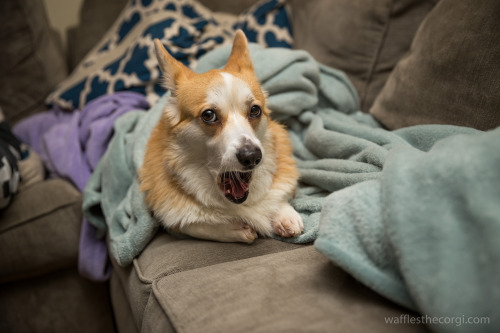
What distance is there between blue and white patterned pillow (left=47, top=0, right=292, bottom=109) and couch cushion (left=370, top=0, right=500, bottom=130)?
0.88 meters

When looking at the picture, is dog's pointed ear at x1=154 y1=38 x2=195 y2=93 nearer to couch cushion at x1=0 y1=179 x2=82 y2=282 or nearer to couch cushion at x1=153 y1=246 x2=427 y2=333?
couch cushion at x1=153 y1=246 x2=427 y2=333

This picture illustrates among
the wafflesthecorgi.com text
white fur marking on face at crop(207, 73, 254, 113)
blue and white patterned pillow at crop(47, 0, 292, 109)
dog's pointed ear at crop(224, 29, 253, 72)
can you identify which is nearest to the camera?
the wafflesthecorgi.com text

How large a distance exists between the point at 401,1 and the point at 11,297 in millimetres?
2147

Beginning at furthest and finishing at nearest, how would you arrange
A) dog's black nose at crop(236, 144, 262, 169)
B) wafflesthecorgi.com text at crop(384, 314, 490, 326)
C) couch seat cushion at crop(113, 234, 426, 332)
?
1. dog's black nose at crop(236, 144, 262, 169)
2. couch seat cushion at crop(113, 234, 426, 332)
3. wafflesthecorgi.com text at crop(384, 314, 490, 326)

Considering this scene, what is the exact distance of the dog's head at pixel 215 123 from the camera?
1.01 m

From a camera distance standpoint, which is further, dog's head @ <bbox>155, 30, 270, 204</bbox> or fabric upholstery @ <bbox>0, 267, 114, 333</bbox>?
fabric upholstery @ <bbox>0, 267, 114, 333</bbox>

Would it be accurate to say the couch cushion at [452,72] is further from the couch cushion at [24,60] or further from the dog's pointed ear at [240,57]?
the couch cushion at [24,60]

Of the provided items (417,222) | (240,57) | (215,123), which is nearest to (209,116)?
(215,123)

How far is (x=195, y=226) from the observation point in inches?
42.3

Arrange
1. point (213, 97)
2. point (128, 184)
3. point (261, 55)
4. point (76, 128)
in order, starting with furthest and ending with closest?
point (76, 128) < point (261, 55) < point (128, 184) < point (213, 97)

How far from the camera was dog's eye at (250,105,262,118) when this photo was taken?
1095 mm

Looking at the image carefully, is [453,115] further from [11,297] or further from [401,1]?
[11,297]

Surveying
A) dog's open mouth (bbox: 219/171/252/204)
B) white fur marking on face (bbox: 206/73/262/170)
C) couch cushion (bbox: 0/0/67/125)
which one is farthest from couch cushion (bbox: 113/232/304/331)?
couch cushion (bbox: 0/0/67/125)

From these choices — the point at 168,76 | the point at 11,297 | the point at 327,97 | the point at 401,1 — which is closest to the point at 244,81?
the point at 168,76
